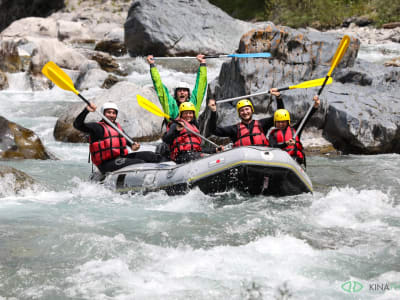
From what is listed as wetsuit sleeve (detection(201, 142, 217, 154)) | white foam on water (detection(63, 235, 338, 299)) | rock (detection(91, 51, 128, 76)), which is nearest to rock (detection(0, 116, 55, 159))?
wetsuit sleeve (detection(201, 142, 217, 154))

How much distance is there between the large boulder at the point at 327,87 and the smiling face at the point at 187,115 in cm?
309

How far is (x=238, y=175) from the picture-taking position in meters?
5.29

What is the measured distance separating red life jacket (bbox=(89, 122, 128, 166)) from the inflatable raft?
691 millimetres

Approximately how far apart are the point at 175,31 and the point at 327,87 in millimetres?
11452

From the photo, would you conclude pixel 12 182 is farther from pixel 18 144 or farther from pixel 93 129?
pixel 18 144

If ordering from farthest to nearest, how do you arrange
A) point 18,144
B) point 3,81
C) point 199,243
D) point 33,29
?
point 33,29, point 3,81, point 18,144, point 199,243

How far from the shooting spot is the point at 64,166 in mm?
7973

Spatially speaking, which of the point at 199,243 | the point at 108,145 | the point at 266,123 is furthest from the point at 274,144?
the point at 199,243

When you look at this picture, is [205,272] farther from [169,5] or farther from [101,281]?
[169,5]

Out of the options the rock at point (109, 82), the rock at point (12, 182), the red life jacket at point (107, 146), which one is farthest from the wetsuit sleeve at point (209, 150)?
the rock at point (109, 82)

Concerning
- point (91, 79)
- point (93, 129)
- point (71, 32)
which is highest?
point (71, 32)

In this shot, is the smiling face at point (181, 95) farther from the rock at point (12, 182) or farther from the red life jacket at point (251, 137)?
the rock at point (12, 182)

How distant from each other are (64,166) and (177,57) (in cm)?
1174

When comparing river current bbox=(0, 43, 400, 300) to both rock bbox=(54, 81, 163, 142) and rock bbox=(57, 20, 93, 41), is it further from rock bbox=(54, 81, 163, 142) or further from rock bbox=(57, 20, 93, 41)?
rock bbox=(57, 20, 93, 41)
